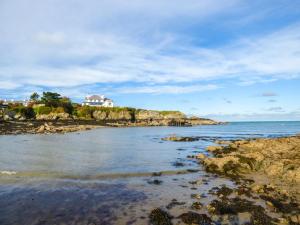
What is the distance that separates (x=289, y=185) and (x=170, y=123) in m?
111

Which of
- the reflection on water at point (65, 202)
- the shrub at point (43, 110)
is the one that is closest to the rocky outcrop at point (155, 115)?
the shrub at point (43, 110)

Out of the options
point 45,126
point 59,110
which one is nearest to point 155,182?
point 45,126

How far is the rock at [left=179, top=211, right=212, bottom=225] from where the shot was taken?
1011cm

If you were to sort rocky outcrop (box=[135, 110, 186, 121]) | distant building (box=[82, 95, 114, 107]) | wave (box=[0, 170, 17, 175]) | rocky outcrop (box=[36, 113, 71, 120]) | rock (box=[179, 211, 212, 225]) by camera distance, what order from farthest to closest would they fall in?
1. distant building (box=[82, 95, 114, 107])
2. rocky outcrop (box=[135, 110, 186, 121])
3. rocky outcrop (box=[36, 113, 71, 120])
4. wave (box=[0, 170, 17, 175])
5. rock (box=[179, 211, 212, 225])

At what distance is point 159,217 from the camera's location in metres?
10.5

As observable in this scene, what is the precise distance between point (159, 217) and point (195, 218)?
54.2 inches

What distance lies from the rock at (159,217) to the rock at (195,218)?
0.58 meters

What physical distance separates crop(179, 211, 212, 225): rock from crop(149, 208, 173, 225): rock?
58 centimetres

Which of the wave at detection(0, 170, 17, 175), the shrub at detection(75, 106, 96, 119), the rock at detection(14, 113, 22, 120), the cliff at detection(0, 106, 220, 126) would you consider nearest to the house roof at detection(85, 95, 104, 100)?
the cliff at detection(0, 106, 220, 126)

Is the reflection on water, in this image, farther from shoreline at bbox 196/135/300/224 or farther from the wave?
shoreline at bbox 196/135/300/224

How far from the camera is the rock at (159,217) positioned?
10127mm

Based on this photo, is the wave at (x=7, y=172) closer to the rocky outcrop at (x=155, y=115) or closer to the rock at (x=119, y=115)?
the rock at (x=119, y=115)

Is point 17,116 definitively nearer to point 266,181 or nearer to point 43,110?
point 43,110

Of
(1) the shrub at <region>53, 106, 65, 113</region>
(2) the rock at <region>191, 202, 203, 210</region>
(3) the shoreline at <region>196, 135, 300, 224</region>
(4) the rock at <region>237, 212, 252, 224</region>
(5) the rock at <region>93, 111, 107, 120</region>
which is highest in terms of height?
(1) the shrub at <region>53, 106, 65, 113</region>
